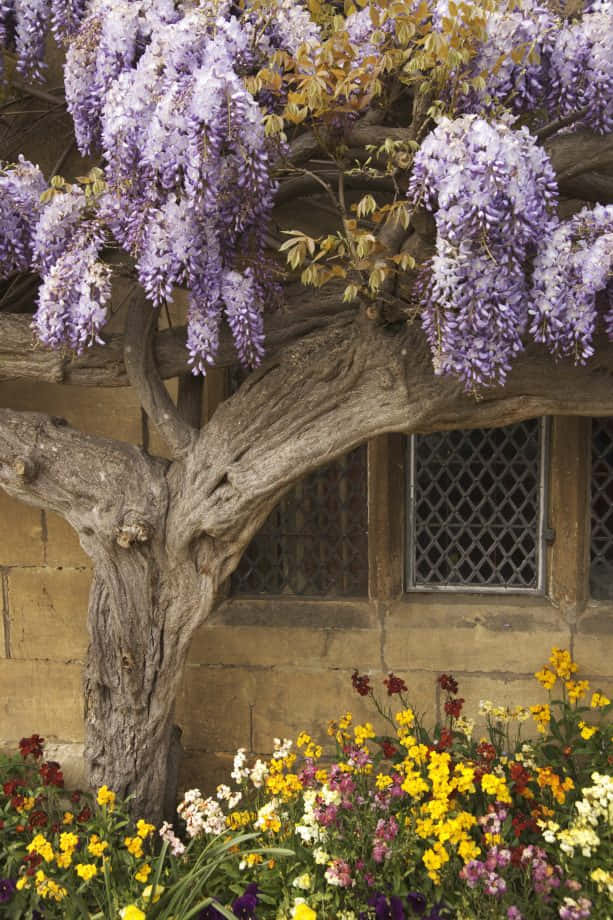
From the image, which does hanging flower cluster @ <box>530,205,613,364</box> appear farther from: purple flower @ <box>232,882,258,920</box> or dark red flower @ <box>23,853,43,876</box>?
dark red flower @ <box>23,853,43,876</box>

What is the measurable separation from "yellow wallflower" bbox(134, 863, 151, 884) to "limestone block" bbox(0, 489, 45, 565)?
170 centimetres

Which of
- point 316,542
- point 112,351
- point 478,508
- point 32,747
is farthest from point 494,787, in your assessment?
point 112,351

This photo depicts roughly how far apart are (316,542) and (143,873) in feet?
5.74

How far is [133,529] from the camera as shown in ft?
9.41

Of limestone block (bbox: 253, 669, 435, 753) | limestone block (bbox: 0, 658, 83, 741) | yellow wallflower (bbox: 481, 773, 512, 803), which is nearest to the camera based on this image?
yellow wallflower (bbox: 481, 773, 512, 803)

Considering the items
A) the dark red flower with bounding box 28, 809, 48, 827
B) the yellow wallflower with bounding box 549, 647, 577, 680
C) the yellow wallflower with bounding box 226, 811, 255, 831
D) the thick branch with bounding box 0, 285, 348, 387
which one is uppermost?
the thick branch with bounding box 0, 285, 348, 387

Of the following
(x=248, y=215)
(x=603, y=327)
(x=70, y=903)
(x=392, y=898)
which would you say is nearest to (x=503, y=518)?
(x=603, y=327)

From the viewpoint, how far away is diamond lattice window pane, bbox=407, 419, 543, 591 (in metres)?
3.92

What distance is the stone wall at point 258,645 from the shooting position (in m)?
3.85

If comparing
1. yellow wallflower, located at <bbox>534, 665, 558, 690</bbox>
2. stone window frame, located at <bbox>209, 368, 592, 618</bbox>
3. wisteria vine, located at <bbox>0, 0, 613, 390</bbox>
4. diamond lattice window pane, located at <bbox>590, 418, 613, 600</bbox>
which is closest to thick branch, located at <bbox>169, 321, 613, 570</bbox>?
wisteria vine, located at <bbox>0, 0, 613, 390</bbox>

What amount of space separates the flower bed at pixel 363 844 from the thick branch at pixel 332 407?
1.11 metres

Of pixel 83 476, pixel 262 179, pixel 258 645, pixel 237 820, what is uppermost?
pixel 262 179

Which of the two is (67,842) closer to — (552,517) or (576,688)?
(576,688)

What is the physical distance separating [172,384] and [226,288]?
155 centimetres
